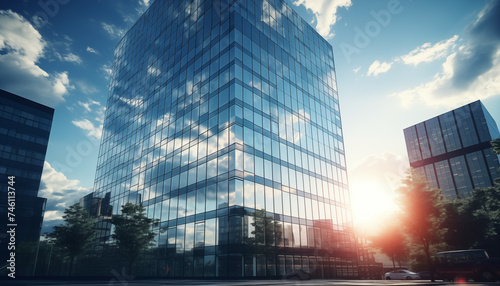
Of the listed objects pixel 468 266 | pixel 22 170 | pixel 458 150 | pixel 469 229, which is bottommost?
pixel 468 266

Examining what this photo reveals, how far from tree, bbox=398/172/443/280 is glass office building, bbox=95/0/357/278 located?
11.1 metres

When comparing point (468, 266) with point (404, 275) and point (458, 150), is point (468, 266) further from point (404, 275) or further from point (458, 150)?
point (458, 150)

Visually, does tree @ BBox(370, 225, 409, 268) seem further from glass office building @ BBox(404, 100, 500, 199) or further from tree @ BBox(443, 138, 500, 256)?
glass office building @ BBox(404, 100, 500, 199)

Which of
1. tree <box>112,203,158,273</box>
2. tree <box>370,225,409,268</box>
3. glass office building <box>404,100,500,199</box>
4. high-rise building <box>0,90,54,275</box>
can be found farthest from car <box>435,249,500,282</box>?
glass office building <box>404,100,500,199</box>

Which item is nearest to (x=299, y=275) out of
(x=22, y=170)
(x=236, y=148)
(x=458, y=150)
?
(x=236, y=148)

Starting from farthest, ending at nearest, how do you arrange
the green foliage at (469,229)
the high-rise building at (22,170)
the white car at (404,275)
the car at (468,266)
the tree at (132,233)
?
the high-rise building at (22,170), the green foliage at (469,229), the white car at (404,275), the tree at (132,233), the car at (468,266)

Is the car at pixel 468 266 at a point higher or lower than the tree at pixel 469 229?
lower

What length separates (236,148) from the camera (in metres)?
27.1

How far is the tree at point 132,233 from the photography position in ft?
99.7

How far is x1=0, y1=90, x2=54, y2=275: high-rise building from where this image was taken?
46.6 m

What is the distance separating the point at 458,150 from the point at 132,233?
128 meters

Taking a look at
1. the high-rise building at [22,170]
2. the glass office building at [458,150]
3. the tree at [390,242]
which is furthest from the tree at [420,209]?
the glass office building at [458,150]

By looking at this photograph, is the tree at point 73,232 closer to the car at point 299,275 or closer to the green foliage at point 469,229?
the car at point 299,275

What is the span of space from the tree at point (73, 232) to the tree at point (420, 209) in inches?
1456
